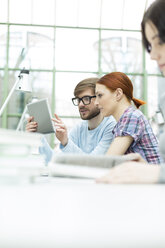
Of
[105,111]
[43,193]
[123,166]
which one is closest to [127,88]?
[105,111]

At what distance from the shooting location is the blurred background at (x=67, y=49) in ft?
21.5

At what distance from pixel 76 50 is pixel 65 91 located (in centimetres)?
87

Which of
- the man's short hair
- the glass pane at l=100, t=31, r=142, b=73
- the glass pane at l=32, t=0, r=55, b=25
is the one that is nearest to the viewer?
the man's short hair

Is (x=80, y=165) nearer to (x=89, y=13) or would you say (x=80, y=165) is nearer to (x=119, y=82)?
(x=119, y=82)

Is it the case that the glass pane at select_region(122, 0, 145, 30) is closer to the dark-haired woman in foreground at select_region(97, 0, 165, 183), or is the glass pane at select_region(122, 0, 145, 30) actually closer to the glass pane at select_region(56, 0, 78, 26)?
the glass pane at select_region(56, 0, 78, 26)

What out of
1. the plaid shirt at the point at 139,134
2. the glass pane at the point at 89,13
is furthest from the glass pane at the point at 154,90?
the plaid shirt at the point at 139,134

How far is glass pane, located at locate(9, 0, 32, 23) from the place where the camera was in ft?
21.8

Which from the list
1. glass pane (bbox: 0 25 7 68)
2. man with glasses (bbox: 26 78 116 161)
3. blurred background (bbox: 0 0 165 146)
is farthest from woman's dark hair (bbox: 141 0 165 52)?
glass pane (bbox: 0 25 7 68)

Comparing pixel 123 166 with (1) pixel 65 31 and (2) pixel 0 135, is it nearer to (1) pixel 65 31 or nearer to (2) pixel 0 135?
(2) pixel 0 135

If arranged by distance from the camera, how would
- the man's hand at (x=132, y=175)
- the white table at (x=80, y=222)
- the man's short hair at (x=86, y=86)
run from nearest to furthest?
the white table at (x=80, y=222), the man's hand at (x=132, y=175), the man's short hair at (x=86, y=86)

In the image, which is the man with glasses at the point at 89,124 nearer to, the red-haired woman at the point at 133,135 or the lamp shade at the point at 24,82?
the red-haired woman at the point at 133,135

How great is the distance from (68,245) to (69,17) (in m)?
6.93

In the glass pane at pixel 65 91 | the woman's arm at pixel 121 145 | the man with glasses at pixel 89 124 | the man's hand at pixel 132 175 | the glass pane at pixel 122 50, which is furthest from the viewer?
the glass pane at pixel 122 50

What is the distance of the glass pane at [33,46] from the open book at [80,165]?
20.0ft
